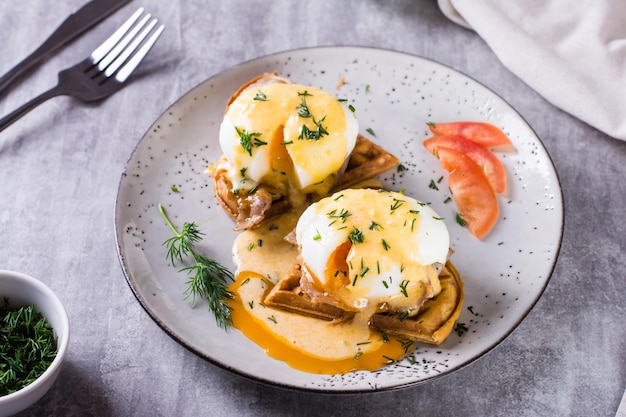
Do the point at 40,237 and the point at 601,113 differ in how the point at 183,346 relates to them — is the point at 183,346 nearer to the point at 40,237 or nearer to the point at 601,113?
the point at 40,237

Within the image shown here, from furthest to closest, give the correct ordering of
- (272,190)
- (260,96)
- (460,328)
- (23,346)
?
(272,190) → (260,96) → (460,328) → (23,346)

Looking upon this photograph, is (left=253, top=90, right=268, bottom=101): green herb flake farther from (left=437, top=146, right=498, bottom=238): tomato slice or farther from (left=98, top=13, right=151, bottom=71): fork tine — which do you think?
(left=98, top=13, right=151, bottom=71): fork tine

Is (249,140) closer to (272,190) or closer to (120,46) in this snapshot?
(272,190)

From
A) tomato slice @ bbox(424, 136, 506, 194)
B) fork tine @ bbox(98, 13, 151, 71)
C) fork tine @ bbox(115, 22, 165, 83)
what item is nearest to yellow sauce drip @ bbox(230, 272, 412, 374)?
tomato slice @ bbox(424, 136, 506, 194)

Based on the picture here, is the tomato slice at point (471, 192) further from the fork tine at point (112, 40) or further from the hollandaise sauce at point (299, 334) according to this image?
the fork tine at point (112, 40)

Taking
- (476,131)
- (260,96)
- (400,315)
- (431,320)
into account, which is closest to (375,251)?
(400,315)
